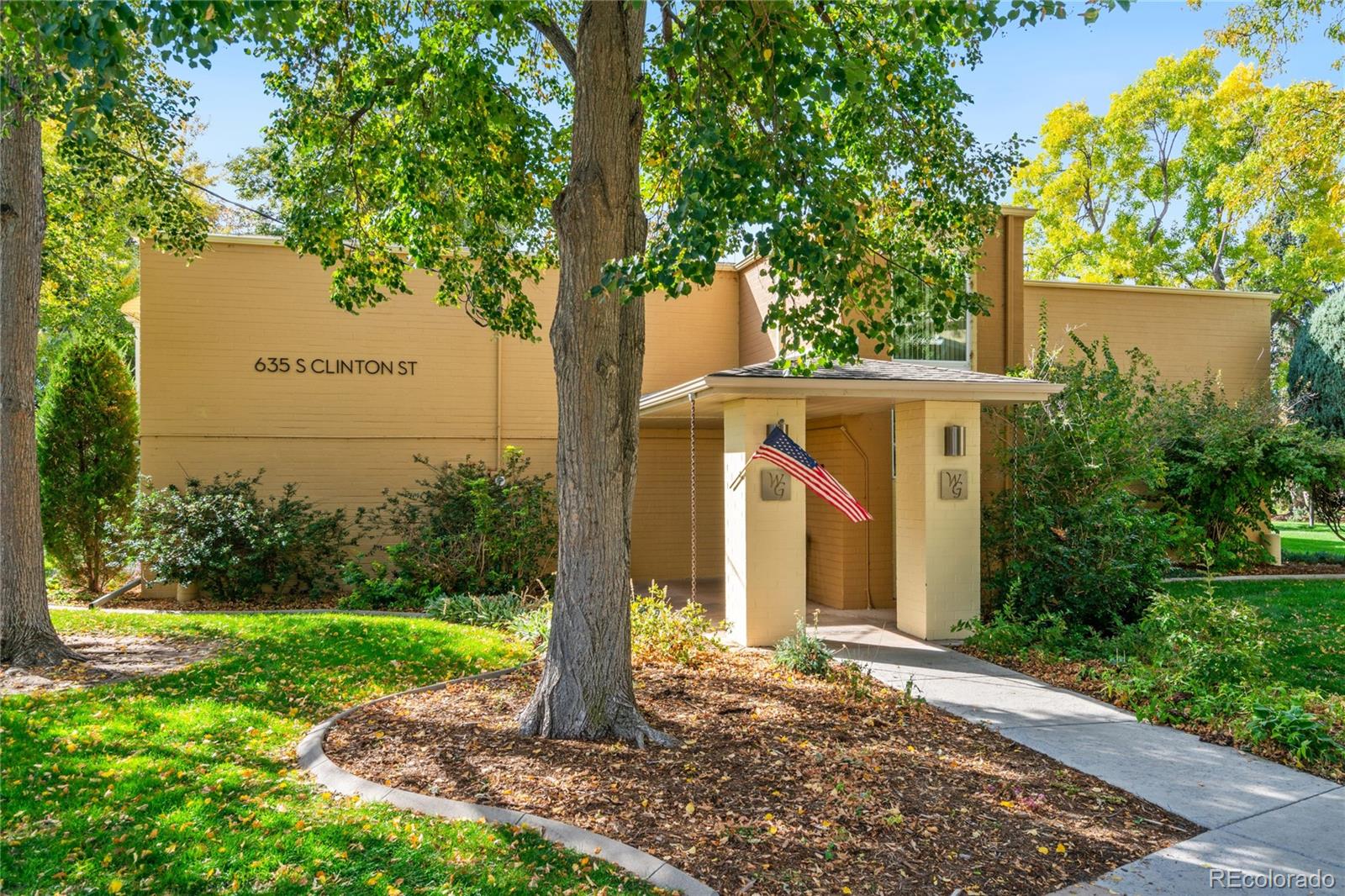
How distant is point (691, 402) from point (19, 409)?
20.6 feet

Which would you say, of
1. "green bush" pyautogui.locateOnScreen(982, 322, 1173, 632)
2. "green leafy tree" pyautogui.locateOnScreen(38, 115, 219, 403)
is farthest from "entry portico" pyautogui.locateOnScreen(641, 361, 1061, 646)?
"green leafy tree" pyautogui.locateOnScreen(38, 115, 219, 403)

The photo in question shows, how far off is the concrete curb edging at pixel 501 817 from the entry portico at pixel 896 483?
4532mm

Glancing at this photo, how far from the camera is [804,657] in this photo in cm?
745

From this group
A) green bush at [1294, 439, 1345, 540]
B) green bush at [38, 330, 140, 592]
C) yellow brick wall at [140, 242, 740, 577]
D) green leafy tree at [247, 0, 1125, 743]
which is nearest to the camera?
green leafy tree at [247, 0, 1125, 743]

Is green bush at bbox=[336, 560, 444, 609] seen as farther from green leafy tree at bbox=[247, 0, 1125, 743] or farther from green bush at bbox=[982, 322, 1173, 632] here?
green bush at bbox=[982, 322, 1173, 632]

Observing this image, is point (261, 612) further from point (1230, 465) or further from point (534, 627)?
point (1230, 465)

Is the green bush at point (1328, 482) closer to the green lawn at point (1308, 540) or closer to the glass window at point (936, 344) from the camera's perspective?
the green lawn at point (1308, 540)

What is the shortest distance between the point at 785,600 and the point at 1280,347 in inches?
1164

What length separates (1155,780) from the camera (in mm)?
5133

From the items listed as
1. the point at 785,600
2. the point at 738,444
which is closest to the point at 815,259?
the point at 738,444

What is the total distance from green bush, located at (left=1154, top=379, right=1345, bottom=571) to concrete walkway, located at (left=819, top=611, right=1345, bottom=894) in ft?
25.1

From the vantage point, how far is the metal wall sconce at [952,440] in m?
9.27

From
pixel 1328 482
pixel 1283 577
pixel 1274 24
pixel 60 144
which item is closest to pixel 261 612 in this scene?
pixel 60 144

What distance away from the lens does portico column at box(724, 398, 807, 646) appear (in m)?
8.63
